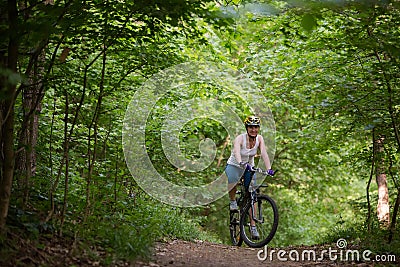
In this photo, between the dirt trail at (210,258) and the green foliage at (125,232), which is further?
the dirt trail at (210,258)

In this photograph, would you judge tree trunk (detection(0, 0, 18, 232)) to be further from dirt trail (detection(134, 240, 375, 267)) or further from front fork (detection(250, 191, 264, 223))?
front fork (detection(250, 191, 264, 223))

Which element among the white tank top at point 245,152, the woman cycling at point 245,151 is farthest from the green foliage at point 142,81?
the white tank top at point 245,152

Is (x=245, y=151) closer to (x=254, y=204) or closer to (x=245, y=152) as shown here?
(x=245, y=152)

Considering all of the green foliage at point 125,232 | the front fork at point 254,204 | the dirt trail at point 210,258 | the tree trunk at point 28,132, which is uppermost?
the tree trunk at point 28,132

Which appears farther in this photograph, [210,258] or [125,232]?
[210,258]

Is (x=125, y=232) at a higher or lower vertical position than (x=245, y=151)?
lower

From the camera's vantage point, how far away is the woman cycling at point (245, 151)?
8.05 metres

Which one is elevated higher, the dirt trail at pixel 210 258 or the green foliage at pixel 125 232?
the green foliage at pixel 125 232

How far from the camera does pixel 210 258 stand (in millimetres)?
6195

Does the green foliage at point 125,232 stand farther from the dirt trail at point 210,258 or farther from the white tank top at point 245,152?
the white tank top at point 245,152

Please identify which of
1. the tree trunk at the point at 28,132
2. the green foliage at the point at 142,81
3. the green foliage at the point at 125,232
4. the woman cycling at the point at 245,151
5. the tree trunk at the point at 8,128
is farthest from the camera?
the woman cycling at the point at 245,151

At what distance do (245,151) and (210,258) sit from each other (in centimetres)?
248

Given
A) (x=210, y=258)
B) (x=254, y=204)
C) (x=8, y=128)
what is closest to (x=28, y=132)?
(x=8, y=128)

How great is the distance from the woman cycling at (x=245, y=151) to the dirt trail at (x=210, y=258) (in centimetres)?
100
